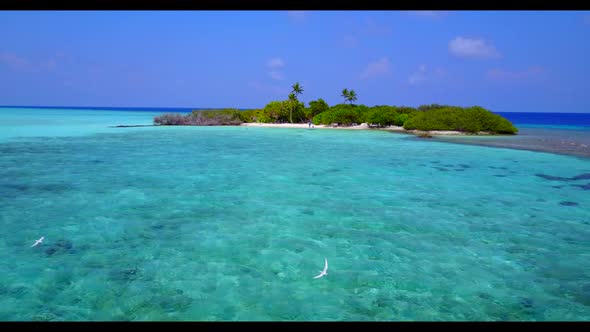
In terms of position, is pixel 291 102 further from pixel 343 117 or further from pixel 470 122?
pixel 470 122

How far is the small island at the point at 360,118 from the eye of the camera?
5553 cm

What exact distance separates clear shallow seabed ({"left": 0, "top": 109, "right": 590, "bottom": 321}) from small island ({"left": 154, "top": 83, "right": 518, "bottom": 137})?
36865 mm

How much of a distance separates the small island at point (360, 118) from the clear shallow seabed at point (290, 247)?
36865 millimetres

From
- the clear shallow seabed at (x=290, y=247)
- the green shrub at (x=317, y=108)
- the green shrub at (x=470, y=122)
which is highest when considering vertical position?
the green shrub at (x=317, y=108)

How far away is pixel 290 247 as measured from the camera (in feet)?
30.8

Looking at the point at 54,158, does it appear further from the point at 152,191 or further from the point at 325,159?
the point at 325,159

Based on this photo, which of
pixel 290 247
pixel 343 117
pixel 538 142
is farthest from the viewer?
pixel 343 117

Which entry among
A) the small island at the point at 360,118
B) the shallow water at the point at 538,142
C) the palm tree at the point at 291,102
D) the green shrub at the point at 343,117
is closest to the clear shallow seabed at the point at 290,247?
the shallow water at the point at 538,142

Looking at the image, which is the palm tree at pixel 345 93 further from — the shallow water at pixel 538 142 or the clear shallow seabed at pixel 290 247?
the clear shallow seabed at pixel 290 247

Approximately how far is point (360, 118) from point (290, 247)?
64662 mm

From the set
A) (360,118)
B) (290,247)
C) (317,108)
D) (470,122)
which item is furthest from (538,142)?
(317,108)

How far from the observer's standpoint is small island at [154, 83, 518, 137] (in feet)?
182

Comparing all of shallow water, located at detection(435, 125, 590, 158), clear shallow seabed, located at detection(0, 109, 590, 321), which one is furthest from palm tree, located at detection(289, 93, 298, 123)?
clear shallow seabed, located at detection(0, 109, 590, 321)

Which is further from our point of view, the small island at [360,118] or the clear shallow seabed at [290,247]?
the small island at [360,118]
